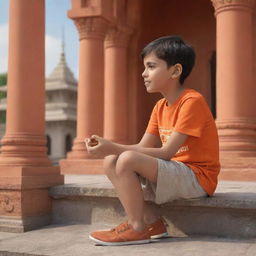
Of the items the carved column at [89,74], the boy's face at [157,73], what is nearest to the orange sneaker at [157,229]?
the boy's face at [157,73]

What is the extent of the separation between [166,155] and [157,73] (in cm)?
74

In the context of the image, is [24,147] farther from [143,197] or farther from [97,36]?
[97,36]

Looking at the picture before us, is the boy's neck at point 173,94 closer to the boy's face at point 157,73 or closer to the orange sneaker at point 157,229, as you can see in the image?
the boy's face at point 157,73

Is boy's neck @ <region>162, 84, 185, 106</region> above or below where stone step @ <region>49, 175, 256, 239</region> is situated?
above

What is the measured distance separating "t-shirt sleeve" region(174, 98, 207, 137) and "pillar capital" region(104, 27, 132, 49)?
8585 mm

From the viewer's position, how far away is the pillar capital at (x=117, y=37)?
472 inches

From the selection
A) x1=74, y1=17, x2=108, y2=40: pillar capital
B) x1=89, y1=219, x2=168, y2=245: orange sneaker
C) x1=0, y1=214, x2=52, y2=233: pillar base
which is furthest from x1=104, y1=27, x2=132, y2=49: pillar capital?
x1=89, y1=219, x2=168, y2=245: orange sneaker

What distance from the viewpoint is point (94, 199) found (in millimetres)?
4668

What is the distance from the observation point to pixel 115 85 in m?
12.1

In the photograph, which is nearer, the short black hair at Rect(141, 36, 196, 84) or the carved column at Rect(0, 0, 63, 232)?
the short black hair at Rect(141, 36, 196, 84)

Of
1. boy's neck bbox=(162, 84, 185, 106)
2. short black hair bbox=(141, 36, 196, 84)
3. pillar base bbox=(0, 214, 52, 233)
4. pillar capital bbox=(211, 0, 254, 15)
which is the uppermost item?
pillar capital bbox=(211, 0, 254, 15)

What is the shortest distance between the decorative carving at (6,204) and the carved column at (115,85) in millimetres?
7427

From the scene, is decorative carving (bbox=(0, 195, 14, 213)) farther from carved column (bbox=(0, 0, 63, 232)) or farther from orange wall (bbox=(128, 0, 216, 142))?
orange wall (bbox=(128, 0, 216, 142))

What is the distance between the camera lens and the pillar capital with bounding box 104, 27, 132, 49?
39.3 feet
